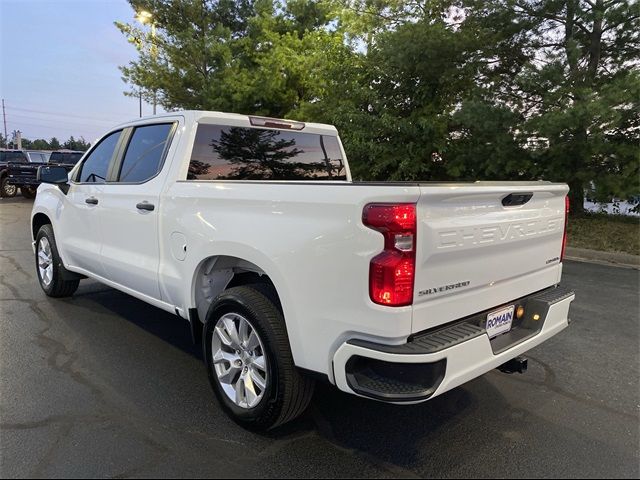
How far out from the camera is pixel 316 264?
98.0 inches

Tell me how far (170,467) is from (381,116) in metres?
10.5

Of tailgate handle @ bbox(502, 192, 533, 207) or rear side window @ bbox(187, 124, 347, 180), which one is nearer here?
tailgate handle @ bbox(502, 192, 533, 207)

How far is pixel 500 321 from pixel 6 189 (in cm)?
2195

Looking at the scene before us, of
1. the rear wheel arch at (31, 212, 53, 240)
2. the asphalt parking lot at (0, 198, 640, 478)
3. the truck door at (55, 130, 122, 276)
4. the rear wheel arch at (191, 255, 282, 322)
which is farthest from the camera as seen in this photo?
the rear wheel arch at (31, 212, 53, 240)

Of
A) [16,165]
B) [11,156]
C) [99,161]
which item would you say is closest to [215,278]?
[99,161]

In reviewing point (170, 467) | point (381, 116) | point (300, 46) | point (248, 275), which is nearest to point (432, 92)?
point (381, 116)

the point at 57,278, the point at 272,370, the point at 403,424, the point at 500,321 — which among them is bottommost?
the point at 403,424

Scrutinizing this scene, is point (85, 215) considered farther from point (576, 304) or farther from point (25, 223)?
point (25, 223)

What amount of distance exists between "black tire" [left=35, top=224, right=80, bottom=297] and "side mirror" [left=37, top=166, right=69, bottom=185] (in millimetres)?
573

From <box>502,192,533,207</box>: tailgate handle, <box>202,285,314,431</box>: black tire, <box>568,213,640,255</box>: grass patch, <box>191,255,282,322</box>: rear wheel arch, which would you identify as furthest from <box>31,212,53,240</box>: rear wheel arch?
<box>568,213,640,255</box>: grass patch

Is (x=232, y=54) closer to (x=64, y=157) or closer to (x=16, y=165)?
(x=64, y=157)

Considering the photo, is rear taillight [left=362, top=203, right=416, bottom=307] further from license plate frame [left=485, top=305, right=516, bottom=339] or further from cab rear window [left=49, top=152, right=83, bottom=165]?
cab rear window [left=49, top=152, right=83, bottom=165]

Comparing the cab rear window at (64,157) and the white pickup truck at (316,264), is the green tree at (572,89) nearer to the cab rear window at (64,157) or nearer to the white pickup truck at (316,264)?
the white pickup truck at (316,264)

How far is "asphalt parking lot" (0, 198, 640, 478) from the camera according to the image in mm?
2619
